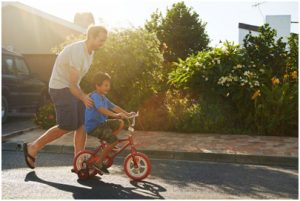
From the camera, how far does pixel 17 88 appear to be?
1204 cm

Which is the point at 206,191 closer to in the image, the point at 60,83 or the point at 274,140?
the point at 60,83

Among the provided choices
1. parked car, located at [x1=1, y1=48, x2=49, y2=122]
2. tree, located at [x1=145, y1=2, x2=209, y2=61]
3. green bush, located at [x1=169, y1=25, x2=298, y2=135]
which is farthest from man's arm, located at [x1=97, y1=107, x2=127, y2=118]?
tree, located at [x1=145, y1=2, x2=209, y2=61]

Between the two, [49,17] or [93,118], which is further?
[49,17]

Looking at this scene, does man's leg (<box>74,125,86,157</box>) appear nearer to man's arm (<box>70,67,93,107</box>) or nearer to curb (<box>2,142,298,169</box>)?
man's arm (<box>70,67,93,107</box>)

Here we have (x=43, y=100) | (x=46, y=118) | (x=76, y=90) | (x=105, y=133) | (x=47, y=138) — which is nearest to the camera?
(x=76, y=90)

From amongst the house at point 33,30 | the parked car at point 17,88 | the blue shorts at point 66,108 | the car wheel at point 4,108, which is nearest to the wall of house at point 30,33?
the house at point 33,30

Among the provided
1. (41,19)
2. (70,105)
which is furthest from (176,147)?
(41,19)

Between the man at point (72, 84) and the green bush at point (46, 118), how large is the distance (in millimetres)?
4426

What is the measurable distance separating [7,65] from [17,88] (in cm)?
62

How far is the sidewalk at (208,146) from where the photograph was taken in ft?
23.9

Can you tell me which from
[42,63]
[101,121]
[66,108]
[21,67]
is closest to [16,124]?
[21,67]

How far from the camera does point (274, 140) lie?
8.83 metres

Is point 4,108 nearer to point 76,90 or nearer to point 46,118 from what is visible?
point 46,118

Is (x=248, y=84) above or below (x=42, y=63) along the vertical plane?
below
